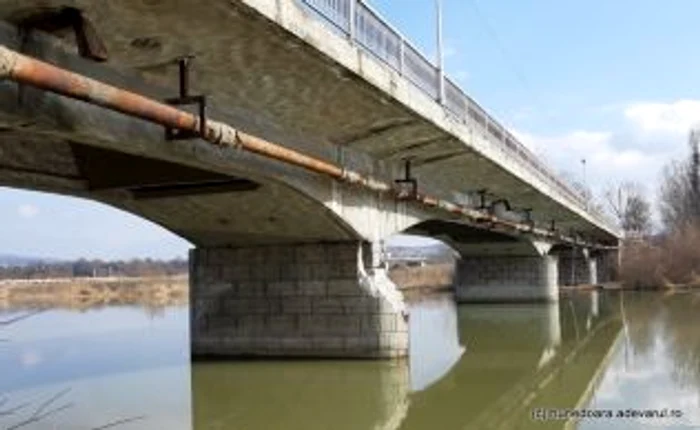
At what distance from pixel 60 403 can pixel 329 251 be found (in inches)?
276

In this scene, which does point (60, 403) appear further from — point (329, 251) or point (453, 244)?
point (453, 244)

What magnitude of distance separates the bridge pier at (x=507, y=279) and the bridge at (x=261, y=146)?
18359 millimetres

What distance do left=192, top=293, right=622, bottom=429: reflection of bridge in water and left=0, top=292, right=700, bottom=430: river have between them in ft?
0.12

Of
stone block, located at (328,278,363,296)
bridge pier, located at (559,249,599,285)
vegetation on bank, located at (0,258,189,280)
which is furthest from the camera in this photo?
vegetation on bank, located at (0,258,189,280)

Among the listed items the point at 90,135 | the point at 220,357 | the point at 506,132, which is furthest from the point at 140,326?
the point at 90,135

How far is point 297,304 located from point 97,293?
50419mm

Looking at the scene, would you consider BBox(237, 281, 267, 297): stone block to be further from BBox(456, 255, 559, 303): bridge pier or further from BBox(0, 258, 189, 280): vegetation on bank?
BBox(0, 258, 189, 280): vegetation on bank

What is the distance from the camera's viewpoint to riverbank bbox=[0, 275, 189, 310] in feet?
194

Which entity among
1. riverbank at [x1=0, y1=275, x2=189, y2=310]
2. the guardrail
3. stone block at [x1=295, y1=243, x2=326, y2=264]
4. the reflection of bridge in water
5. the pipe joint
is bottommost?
the reflection of bridge in water

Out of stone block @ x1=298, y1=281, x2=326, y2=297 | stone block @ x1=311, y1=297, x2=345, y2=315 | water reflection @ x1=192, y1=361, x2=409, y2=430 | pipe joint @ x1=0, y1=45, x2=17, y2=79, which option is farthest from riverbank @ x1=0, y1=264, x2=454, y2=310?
pipe joint @ x1=0, y1=45, x2=17, y2=79

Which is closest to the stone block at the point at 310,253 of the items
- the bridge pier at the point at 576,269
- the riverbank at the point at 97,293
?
the riverbank at the point at 97,293

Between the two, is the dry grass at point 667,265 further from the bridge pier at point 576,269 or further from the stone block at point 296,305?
the stone block at point 296,305

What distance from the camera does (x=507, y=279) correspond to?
50062 mm

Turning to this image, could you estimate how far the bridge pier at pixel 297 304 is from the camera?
67.9ft
